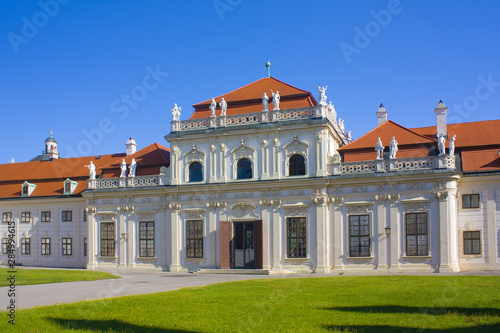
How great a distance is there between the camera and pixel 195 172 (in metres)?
34.9

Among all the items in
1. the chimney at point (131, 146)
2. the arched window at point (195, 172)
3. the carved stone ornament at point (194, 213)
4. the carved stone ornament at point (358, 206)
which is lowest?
the carved stone ornament at point (194, 213)

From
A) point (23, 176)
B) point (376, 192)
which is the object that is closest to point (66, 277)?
point (376, 192)

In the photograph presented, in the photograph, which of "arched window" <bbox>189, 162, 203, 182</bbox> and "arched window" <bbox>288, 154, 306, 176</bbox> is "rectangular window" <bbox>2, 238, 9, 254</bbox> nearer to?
"arched window" <bbox>189, 162, 203, 182</bbox>

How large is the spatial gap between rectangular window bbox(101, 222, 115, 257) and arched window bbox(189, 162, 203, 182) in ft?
22.2

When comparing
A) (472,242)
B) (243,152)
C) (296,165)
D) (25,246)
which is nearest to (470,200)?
(472,242)

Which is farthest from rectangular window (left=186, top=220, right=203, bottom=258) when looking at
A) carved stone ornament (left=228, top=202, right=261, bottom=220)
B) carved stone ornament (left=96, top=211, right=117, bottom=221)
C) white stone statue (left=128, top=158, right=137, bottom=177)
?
carved stone ornament (left=96, top=211, right=117, bottom=221)

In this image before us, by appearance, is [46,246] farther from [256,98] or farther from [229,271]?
[256,98]

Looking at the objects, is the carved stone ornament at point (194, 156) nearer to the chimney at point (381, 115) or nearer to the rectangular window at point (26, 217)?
the chimney at point (381, 115)

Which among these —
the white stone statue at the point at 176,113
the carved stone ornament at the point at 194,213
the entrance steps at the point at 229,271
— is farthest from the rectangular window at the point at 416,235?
the white stone statue at the point at 176,113

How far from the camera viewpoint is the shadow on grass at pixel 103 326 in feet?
37.2

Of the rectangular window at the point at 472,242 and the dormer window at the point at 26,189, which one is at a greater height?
the dormer window at the point at 26,189

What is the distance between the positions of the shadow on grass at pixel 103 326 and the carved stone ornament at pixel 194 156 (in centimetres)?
2241

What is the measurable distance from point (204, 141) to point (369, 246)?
39.6 feet

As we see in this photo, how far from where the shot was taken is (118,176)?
38.3 meters
